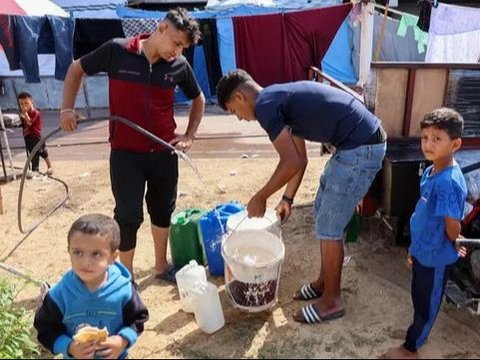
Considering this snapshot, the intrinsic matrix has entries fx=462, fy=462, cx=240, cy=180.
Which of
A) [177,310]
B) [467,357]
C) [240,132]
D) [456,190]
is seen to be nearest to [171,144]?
[177,310]

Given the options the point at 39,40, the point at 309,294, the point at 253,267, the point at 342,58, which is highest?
the point at 39,40

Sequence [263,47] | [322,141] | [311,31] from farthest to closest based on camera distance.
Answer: [263,47] < [311,31] < [322,141]

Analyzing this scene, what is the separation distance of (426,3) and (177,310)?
24.1ft

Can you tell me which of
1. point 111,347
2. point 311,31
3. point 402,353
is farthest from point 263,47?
point 111,347

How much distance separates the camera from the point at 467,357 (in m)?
2.78

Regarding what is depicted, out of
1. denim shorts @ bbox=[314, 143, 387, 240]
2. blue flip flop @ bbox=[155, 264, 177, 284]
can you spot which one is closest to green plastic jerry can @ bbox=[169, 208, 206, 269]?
blue flip flop @ bbox=[155, 264, 177, 284]

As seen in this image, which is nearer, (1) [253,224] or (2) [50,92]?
(1) [253,224]

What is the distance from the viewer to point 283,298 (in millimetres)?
3438

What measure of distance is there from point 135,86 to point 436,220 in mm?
2047

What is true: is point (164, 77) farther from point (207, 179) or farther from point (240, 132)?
point (240, 132)

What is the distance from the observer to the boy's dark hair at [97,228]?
1.92m

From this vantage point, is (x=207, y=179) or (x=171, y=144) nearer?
(x=171, y=144)

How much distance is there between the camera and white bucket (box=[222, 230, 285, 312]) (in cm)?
296

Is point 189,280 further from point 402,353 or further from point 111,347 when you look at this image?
point 402,353
